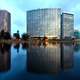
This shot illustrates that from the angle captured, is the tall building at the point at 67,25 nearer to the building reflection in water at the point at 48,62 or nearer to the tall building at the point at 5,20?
the tall building at the point at 5,20

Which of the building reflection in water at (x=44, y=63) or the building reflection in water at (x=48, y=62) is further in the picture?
the building reflection in water at (x=48, y=62)

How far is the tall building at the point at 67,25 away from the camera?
175500mm

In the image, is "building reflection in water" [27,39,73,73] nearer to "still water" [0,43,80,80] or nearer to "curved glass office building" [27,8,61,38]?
"still water" [0,43,80,80]

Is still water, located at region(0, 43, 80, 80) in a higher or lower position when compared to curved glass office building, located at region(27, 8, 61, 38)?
lower

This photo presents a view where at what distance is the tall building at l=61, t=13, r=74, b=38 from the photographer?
176 meters

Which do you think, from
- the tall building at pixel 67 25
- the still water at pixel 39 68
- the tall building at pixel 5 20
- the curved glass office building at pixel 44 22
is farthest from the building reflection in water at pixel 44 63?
the tall building at pixel 67 25

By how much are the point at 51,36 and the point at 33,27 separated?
15.3 metres

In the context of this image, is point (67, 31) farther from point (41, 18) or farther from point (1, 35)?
point (1, 35)

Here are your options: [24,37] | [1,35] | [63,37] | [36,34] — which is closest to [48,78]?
[1,35]

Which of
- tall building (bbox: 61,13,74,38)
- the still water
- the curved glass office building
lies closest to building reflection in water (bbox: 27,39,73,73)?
the still water

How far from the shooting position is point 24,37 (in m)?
128

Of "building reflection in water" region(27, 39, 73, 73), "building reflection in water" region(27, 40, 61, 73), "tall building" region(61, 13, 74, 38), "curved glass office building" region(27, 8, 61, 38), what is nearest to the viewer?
"building reflection in water" region(27, 40, 61, 73)

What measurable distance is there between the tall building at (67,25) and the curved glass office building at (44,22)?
6994 millimetres

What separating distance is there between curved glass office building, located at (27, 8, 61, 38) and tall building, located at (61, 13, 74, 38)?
6.99 meters
